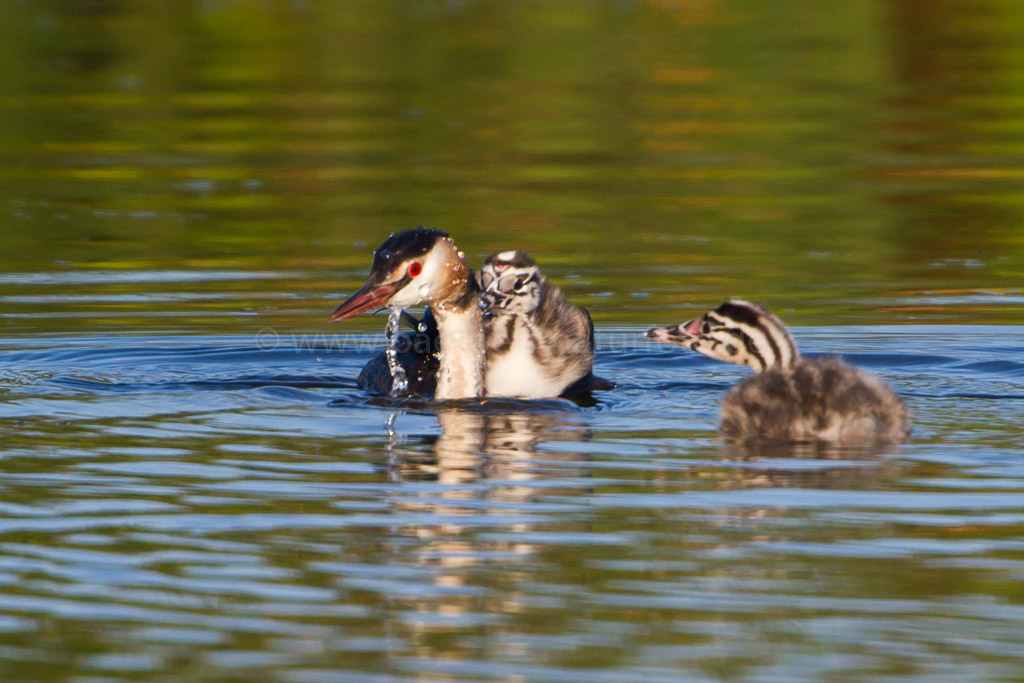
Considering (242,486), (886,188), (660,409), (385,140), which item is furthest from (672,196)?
(242,486)

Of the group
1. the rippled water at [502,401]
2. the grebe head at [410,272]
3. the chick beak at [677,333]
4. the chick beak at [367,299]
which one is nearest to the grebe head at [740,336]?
the chick beak at [677,333]

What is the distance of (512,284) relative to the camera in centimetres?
942

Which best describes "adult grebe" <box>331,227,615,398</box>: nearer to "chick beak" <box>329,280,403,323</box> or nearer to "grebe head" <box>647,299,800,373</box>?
"chick beak" <box>329,280,403,323</box>

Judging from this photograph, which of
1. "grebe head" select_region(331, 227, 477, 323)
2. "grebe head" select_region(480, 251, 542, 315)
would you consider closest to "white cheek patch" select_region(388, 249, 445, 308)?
"grebe head" select_region(331, 227, 477, 323)

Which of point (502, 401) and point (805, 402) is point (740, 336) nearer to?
point (805, 402)

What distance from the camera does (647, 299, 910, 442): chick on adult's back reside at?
7.77 m

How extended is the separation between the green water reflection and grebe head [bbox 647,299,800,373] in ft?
7.86

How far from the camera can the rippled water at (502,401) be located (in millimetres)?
5168

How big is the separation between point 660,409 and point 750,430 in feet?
2.88

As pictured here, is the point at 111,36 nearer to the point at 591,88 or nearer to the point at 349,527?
the point at 591,88

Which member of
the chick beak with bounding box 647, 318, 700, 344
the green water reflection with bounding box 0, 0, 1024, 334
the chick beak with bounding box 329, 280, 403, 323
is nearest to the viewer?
the chick beak with bounding box 647, 318, 700, 344

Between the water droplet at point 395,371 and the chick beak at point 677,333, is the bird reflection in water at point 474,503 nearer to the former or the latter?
the water droplet at point 395,371

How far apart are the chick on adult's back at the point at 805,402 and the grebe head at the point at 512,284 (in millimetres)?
1604

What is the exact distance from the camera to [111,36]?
27734 mm
